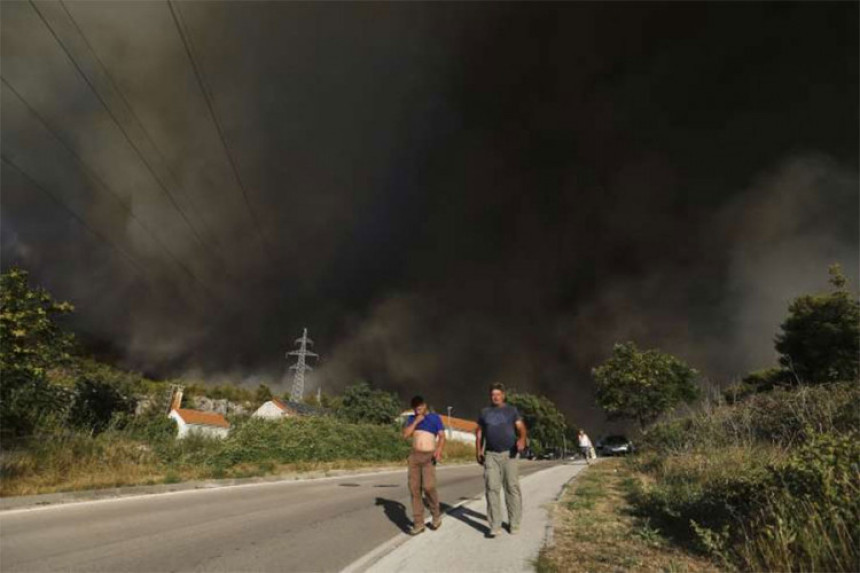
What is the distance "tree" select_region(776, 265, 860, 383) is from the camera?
28.2 m

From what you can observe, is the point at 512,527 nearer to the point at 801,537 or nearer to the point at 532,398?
the point at 801,537

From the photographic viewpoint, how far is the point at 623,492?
12188 mm

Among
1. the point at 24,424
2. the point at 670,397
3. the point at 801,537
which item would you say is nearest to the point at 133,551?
the point at 801,537

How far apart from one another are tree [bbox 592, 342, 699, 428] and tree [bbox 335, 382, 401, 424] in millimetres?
32361

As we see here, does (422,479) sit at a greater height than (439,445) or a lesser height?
lesser

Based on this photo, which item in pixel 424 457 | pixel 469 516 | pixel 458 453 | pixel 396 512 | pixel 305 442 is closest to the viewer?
pixel 424 457

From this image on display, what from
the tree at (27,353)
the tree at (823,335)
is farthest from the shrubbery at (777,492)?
the tree at (823,335)

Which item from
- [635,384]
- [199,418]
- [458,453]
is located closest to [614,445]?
[635,384]

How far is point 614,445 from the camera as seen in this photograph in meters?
40.2

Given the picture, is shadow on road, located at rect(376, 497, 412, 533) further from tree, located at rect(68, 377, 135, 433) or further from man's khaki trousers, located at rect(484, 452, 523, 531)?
tree, located at rect(68, 377, 135, 433)

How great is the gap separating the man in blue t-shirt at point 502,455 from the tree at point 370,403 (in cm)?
5650

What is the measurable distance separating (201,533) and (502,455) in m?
4.31

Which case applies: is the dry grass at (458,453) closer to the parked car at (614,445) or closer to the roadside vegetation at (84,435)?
the parked car at (614,445)

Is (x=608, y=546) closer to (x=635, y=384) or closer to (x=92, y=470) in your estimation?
(x=92, y=470)
